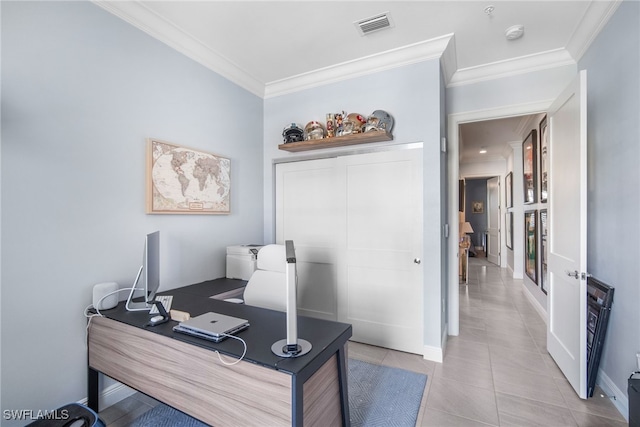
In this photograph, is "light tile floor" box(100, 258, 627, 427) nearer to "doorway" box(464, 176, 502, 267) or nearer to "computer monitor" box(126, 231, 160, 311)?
"computer monitor" box(126, 231, 160, 311)

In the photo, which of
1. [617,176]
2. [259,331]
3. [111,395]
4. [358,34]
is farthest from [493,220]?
[111,395]

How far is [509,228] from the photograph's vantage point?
6.34 meters

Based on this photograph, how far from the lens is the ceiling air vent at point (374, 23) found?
2.24m

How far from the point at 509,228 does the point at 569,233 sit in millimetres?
4784

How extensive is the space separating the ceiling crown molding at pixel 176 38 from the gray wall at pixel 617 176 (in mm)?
3043

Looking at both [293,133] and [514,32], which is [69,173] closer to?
[293,133]

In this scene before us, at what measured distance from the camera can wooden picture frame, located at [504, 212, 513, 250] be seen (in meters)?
6.07

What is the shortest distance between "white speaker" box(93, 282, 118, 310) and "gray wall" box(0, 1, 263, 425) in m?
0.12

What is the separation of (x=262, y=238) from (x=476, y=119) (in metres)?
2.71

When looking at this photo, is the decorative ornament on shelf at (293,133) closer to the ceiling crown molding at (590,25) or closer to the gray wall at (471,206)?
the ceiling crown molding at (590,25)

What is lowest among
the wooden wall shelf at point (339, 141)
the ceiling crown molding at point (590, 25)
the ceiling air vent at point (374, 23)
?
the wooden wall shelf at point (339, 141)

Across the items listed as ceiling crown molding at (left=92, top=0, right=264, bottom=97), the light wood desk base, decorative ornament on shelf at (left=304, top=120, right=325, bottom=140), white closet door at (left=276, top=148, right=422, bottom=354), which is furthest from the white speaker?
decorative ornament on shelf at (left=304, top=120, right=325, bottom=140)

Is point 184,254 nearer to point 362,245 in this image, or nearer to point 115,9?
point 362,245

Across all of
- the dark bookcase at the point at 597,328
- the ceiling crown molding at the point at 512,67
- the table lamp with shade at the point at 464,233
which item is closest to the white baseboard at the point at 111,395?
the dark bookcase at the point at 597,328
